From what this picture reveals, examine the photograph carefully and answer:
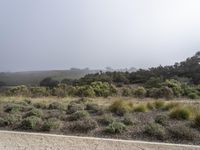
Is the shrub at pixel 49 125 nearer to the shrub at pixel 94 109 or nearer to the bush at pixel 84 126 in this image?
the bush at pixel 84 126

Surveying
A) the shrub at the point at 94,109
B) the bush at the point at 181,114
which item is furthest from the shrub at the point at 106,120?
the bush at the point at 181,114

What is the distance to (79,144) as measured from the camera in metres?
8.23

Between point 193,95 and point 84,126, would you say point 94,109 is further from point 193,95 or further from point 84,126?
point 193,95

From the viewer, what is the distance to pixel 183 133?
8.77 metres

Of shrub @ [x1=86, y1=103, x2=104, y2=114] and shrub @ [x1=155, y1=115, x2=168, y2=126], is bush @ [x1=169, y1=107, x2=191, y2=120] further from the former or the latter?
shrub @ [x1=86, y1=103, x2=104, y2=114]

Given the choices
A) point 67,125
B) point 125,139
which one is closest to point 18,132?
point 67,125

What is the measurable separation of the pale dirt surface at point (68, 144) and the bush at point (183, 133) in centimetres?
88

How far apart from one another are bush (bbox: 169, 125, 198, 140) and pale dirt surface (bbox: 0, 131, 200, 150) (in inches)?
34.8

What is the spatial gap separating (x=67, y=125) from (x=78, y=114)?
1059 millimetres

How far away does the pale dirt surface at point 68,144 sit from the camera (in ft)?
25.8

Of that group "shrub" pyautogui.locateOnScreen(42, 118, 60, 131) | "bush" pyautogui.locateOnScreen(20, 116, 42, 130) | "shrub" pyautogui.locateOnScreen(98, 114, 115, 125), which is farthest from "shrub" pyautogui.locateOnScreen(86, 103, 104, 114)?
"bush" pyautogui.locateOnScreen(20, 116, 42, 130)

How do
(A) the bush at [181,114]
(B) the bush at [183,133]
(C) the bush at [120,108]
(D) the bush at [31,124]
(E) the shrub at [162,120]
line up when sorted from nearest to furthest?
1. (B) the bush at [183,133]
2. (E) the shrub at [162,120]
3. (D) the bush at [31,124]
4. (A) the bush at [181,114]
5. (C) the bush at [120,108]

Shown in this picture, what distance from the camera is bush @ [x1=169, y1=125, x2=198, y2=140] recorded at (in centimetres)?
872

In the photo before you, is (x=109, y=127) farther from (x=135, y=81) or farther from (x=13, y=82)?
(x=13, y=82)
